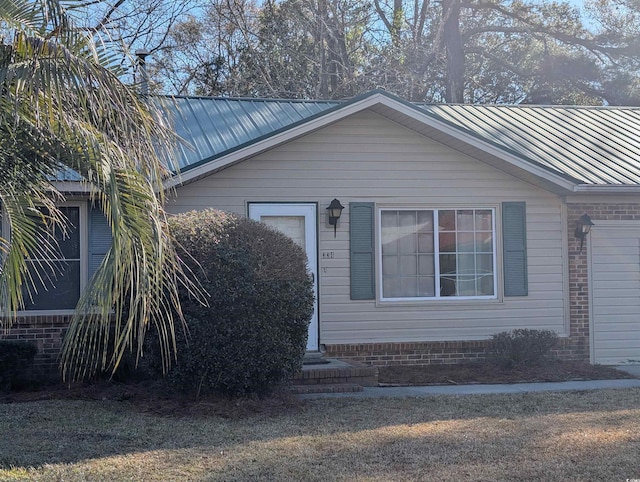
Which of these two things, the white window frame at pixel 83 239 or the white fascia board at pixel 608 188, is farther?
the white fascia board at pixel 608 188

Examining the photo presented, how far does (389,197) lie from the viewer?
453 inches

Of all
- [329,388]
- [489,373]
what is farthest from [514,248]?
[329,388]

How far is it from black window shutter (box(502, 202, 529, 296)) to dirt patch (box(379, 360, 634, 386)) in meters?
1.19

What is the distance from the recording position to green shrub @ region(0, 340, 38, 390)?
31.8 feet

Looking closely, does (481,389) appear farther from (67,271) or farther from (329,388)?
(67,271)

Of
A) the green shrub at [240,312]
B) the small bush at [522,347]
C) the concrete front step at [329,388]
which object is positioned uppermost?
the green shrub at [240,312]

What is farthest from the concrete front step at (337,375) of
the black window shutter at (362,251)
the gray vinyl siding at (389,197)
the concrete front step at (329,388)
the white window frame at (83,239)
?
the white window frame at (83,239)

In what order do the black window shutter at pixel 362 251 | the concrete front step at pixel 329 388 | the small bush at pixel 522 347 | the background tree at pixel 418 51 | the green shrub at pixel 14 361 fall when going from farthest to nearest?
the background tree at pixel 418 51 → the black window shutter at pixel 362 251 → the small bush at pixel 522 347 → the green shrub at pixel 14 361 → the concrete front step at pixel 329 388

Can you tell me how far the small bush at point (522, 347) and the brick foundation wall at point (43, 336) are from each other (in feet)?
19.7

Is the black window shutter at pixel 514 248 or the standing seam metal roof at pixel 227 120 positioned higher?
the standing seam metal roof at pixel 227 120

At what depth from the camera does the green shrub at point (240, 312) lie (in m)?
8.12

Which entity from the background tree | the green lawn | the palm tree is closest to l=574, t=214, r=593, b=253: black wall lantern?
the green lawn

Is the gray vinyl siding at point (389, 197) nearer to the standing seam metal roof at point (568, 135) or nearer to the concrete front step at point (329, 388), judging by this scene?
the standing seam metal roof at point (568, 135)

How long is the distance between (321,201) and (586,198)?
13.2 ft
